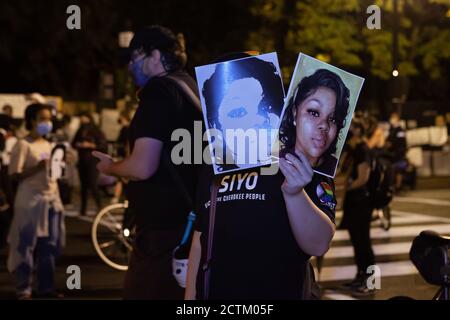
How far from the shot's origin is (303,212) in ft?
8.70

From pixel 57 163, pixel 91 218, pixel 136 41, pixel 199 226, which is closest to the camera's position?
pixel 199 226

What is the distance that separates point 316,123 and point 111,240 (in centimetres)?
741

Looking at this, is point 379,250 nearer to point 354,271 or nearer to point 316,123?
point 354,271

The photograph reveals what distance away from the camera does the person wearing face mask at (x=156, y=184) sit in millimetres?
3891

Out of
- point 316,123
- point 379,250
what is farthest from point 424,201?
point 316,123

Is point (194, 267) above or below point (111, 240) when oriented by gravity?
above

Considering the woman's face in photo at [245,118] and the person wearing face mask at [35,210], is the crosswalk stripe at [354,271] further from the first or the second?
the woman's face in photo at [245,118]

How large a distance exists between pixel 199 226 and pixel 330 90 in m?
0.71

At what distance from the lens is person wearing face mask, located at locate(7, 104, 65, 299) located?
7531 millimetres

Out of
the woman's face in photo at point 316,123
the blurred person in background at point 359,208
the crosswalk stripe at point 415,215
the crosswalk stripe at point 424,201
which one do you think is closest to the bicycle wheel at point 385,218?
the crosswalk stripe at point 415,215

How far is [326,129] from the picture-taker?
2641 mm
